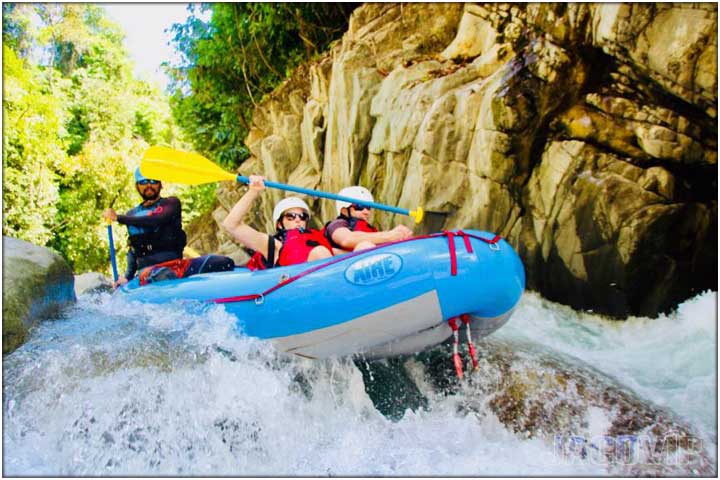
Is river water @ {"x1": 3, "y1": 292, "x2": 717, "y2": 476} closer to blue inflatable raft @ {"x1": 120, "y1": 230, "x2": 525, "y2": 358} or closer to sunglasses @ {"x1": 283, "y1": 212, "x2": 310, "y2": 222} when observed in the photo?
blue inflatable raft @ {"x1": 120, "y1": 230, "x2": 525, "y2": 358}

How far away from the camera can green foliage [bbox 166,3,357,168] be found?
9273 millimetres

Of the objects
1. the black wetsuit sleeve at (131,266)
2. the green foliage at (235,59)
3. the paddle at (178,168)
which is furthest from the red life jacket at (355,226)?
the green foliage at (235,59)

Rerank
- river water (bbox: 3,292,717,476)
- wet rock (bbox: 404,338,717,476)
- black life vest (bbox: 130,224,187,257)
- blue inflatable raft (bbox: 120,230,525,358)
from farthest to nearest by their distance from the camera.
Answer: black life vest (bbox: 130,224,187,257) → blue inflatable raft (bbox: 120,230,525,358) → wet rock (bbox: 404,338,717,476) → river water (bbox: 3,292,717,476)

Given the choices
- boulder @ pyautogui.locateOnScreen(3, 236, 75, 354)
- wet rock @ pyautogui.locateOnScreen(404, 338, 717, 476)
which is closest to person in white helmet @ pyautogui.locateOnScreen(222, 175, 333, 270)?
wet rock @ pyautogui.locateOnScreen(404, 338, 717, 476)

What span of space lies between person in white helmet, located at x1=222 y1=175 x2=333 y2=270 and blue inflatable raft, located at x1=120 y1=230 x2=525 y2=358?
1.24 ft

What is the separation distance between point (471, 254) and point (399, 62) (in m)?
4.59

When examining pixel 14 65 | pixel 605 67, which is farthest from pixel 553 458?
pixel 14 65

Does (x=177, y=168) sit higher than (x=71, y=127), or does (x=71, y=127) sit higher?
(x=177, y=168)

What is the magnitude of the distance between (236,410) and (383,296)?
3.08 ft

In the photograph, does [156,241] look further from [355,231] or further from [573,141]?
[573,141]

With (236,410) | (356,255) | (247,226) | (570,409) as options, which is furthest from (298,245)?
(570,409)

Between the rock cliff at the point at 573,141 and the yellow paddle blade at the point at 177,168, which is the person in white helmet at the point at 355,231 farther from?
the rock cliff at the point at 573,141

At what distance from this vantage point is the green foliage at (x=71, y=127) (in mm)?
10414

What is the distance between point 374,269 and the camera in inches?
112
